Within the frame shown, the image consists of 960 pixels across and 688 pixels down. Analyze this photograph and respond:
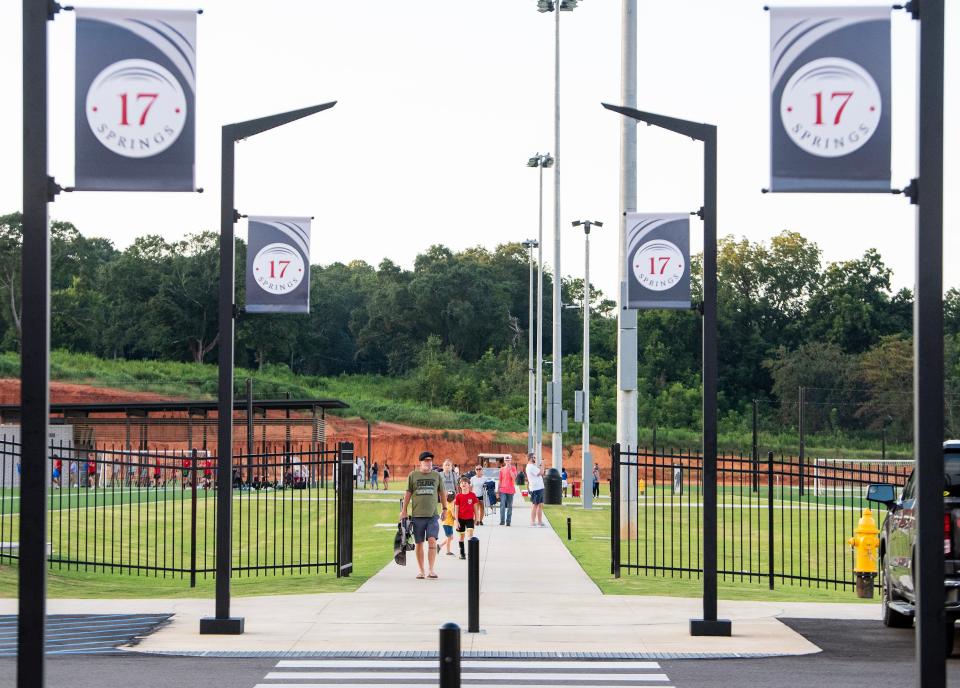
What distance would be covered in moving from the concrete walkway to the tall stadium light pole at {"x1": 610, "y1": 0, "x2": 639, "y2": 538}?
7.86m

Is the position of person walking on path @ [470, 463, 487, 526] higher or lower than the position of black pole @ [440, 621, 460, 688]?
lower

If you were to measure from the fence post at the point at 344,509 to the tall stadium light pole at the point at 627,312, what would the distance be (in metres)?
8.24

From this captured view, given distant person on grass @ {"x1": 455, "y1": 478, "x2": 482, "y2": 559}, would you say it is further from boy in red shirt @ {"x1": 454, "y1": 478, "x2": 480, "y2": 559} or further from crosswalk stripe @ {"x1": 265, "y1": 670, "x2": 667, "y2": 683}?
crosswalk stripe @ {"x1": 265, "y1": 670, "x2": 667, "y2": 683}

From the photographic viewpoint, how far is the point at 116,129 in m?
9.25

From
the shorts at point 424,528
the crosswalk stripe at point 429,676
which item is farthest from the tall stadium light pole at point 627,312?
the crosswalk stripe at point 429,676

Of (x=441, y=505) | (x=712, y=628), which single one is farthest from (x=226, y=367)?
(x=441, y=505)

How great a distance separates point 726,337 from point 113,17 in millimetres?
101049

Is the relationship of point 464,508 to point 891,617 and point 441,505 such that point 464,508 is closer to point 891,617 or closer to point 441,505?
point 441,505

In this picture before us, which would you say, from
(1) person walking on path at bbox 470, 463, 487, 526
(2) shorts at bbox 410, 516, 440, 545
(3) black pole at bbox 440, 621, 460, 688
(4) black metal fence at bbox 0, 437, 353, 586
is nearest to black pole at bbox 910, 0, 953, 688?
(3) black pole at bbox 440, 621, 460, 688

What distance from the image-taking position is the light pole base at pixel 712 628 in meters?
13.7

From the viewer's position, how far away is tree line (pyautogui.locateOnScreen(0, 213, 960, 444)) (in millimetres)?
99438

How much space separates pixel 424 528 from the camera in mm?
19766

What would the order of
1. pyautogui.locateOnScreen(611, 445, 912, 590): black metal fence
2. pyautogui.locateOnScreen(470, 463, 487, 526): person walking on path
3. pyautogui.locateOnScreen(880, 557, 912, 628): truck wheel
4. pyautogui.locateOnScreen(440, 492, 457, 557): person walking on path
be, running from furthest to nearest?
pyautogui.locateOnScreen(470, 463, 487, 526): person walking on path
pyautogui.locateOnScreen(440, 492, 457, 557): person walking on path
pyautogui.locateOnScreen(611, 445, 912, 590): black metal fence
pyautogui.locateOnScreen(880, 557, 912, 628): truck wheel

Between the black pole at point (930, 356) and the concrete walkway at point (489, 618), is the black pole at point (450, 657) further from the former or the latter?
the concrete walkway at point (489, 618)
